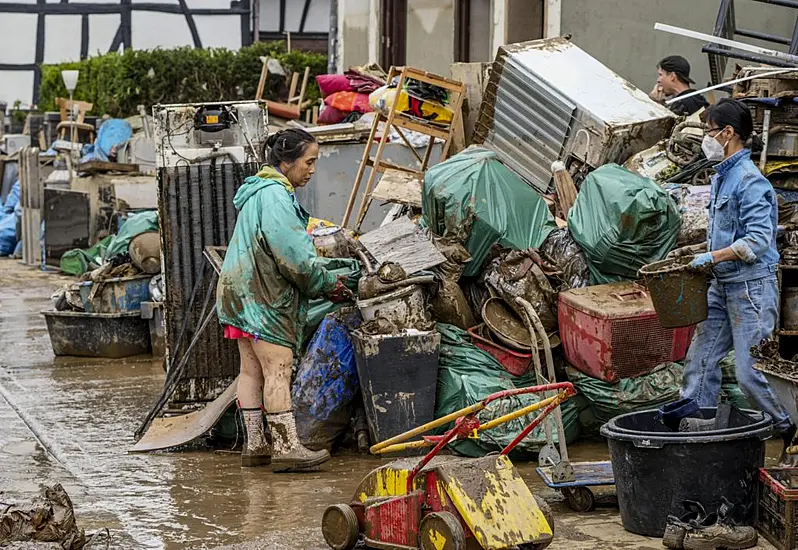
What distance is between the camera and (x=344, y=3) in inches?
653

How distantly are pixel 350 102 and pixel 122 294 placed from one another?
296 centimetres

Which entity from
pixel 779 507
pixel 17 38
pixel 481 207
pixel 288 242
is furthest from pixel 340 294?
pixel 17 38

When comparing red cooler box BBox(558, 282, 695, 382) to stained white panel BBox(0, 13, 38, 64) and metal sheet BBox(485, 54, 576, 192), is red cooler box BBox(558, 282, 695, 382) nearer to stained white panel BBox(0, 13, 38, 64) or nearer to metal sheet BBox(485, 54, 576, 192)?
metal sheet BBox(485, 54, 576, 192)

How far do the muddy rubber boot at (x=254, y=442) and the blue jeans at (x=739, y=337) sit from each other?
2228 mm

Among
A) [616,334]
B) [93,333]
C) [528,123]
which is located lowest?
[93,333]

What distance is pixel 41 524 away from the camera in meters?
5.12

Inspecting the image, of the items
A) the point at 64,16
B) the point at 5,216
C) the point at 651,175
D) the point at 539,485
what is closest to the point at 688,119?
the point at 651,175

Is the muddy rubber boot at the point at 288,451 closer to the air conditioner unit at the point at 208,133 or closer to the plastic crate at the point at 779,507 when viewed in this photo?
the air conditioner unit at the point at 208,133

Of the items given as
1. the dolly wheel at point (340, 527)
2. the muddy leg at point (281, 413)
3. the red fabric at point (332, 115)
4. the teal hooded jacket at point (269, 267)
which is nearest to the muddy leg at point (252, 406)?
the muddy leg at point (281, 413)

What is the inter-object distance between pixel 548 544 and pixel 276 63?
18.7 meters

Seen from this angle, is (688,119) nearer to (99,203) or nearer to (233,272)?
(233,272)

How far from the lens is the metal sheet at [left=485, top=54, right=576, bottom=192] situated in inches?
349

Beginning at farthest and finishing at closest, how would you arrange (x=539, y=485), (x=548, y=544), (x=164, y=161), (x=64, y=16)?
(x=64, y=16) < (x=164, y=161) < (x=539, y=485) < (x=548, y=544)

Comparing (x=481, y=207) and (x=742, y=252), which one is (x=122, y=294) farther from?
(x=742, y=252)
